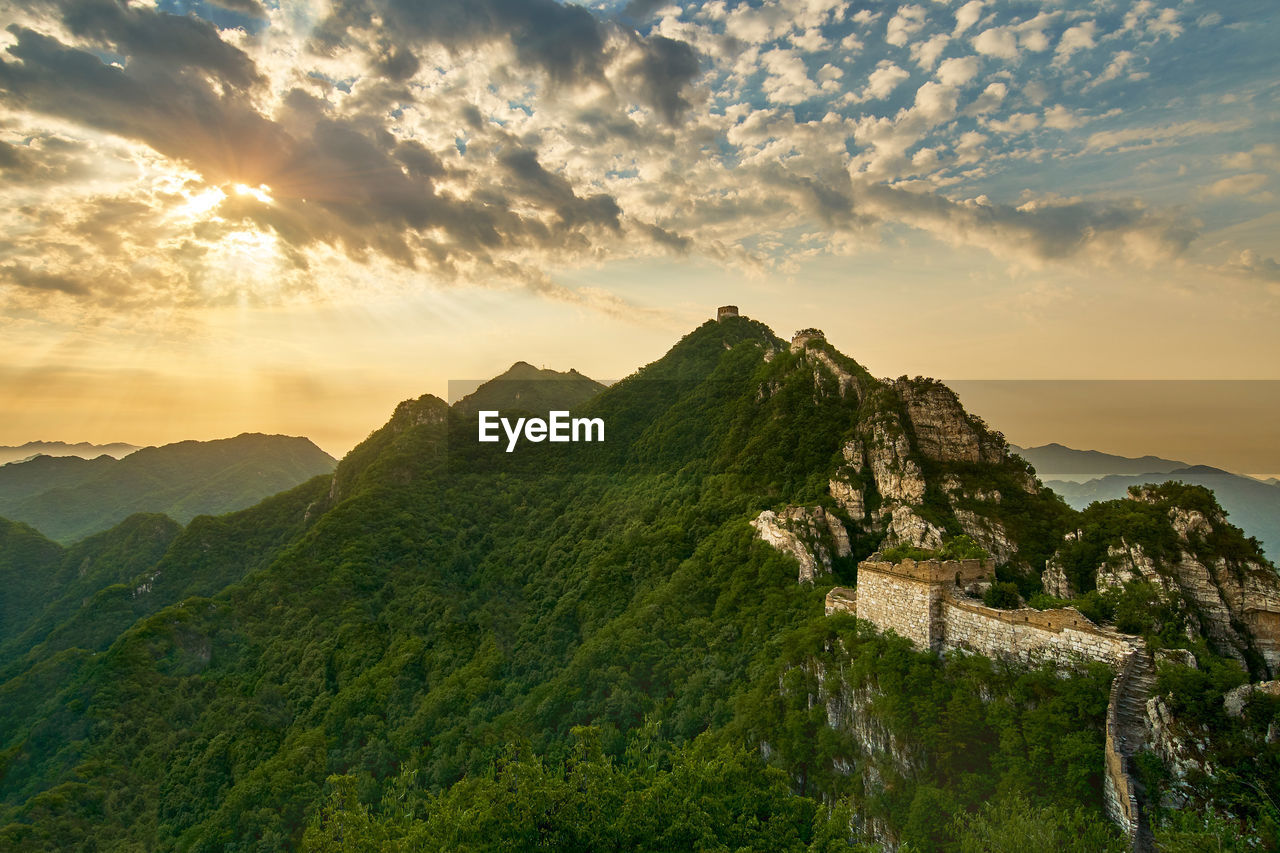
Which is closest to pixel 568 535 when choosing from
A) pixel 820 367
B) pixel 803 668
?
pixel 820 367

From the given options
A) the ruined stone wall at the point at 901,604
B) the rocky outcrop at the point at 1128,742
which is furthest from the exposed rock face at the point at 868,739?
the rocky outcrop at the point at 1128,742

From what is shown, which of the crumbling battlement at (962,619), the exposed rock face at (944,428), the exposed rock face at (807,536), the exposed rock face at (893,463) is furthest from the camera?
the exposed rock face at (944,428)

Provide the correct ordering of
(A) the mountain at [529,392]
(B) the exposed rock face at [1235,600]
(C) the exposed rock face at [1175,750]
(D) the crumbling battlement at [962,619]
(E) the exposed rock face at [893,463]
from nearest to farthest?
(C) the exposed rock face at [1175,750] < (D) the crumbling battlement at [962,619] < (B) the exposed rock face at [1235,600] < (E) the exposed rock face at [893,463] < (A) the mountain at [529,392]

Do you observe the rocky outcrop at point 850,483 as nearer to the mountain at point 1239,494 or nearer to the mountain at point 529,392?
the mountain at point 1239,494

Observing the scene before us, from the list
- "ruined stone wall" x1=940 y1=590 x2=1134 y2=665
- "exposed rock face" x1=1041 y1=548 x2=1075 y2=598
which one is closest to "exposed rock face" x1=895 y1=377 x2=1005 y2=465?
"exposed rock face" x1=1041 y1=548 x2=1075 y2=598

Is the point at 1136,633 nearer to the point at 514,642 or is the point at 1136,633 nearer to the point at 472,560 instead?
the point at 514,642

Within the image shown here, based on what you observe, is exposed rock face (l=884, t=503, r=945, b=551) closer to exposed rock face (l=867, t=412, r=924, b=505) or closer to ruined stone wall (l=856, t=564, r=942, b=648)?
exposed rock face (l=867, t=412, r=924, b=505)

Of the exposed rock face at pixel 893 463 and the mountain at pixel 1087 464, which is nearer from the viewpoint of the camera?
the exposed rock face at pixel 893 463
